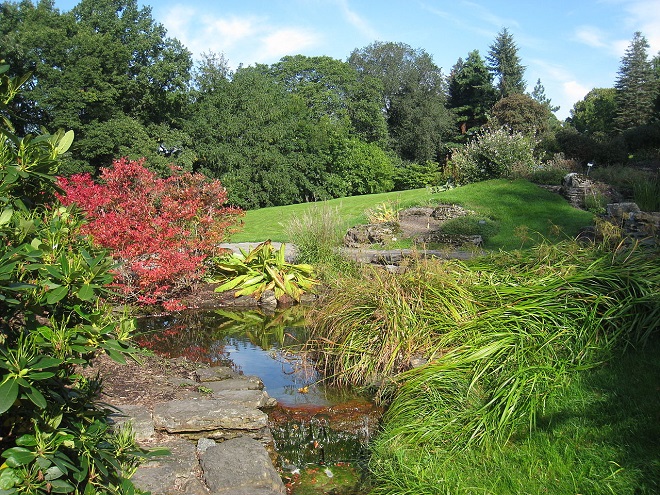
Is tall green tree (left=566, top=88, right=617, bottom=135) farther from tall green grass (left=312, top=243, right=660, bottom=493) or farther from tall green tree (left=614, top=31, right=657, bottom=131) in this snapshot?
tall green grass (left=312, top=243, right=660, bottom=493)

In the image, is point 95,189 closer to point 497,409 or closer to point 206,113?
point 497,409

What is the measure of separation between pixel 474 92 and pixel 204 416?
41.7 metres

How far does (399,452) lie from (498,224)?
952 centimetres

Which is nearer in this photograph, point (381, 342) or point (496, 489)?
point (496, 489)

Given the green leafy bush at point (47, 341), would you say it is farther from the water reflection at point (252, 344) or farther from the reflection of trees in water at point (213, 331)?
the reflection of trees in water at point (213, 331)

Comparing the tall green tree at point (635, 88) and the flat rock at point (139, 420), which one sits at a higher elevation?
the tall green tree at point (635, 88)

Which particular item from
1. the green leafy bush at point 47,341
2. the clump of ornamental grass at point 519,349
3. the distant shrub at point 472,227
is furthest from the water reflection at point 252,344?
the distant shrub at point 472,227

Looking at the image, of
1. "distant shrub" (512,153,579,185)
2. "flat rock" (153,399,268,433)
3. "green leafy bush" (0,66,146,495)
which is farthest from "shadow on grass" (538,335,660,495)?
"distant shrub" (512,153,579,185)

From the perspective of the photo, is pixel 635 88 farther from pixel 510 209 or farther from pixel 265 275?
pixel 265 275

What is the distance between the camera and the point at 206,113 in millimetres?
25156

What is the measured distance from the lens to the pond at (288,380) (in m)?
4.06

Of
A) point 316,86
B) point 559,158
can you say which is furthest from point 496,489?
point 316,86

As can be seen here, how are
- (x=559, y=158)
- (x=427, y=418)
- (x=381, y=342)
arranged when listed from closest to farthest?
(x=427, y=418) → (x=381, y=342) → (x=559, y=158)

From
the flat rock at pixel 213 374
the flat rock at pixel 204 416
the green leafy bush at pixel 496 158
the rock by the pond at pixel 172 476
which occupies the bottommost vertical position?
the flat rock at pixel 213 374
